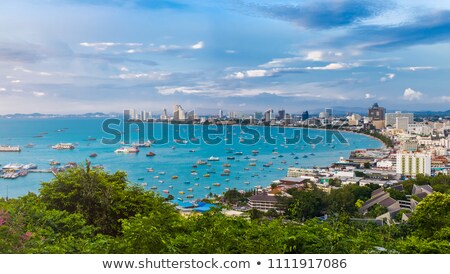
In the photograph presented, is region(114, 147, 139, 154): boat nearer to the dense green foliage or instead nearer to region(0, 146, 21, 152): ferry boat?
region(0, 146, 21, 152): ferry boat

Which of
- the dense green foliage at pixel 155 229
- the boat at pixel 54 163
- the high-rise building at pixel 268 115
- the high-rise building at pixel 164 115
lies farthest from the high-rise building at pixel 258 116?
the boat at pixel 54 163

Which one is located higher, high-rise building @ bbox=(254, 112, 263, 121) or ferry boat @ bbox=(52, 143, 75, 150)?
high-rise building @ bbox=(254, 112, 263, 121)

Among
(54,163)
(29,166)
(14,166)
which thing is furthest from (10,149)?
(54,163)

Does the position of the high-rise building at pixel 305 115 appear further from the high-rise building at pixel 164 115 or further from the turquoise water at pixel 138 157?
the high-rise building at pixel 164 115

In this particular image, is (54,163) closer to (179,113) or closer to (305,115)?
(179,113)

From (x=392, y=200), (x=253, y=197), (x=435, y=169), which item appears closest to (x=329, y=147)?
(x=435, y=169)

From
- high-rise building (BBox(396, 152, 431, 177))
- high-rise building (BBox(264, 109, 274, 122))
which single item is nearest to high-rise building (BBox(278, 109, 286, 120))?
high-rise building (BBox(264, 109, 274, 122))

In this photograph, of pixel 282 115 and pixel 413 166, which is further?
pixel 413 166

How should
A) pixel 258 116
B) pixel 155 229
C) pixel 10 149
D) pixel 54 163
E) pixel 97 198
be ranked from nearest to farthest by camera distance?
pixel 155 229, pixel 97 198, pixel 258 116, pixel 54 163, pixel 10 149
